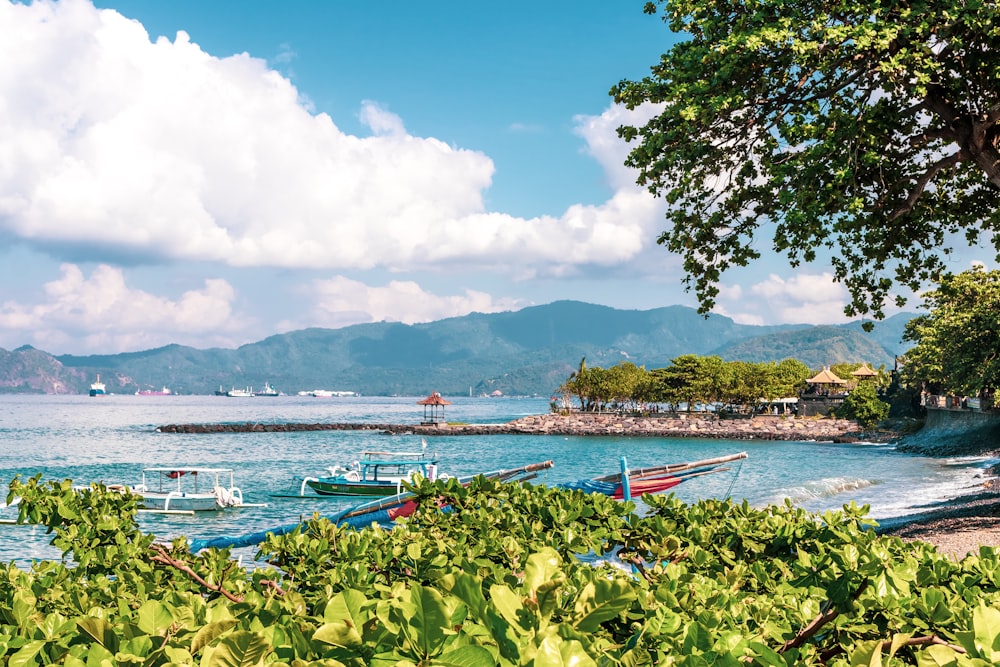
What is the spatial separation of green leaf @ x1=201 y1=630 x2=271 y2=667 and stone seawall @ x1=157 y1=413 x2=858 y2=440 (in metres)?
79.1

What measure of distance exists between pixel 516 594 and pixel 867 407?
8169cm

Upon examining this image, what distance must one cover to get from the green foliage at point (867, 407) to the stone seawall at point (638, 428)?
1.76 m

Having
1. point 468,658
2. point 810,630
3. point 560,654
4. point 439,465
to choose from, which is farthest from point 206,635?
point 439,465

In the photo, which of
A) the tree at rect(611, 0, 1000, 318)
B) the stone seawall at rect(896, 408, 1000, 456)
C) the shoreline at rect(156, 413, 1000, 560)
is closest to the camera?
the tree at rect(611, 0, 1000, 318)

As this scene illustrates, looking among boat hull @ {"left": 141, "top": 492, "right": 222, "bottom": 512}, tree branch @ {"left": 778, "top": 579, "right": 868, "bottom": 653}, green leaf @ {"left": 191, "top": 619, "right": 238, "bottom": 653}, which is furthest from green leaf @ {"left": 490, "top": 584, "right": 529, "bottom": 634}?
boat hull @ {"left": 141, "top": 492, "right": 222, "bottom": 512}

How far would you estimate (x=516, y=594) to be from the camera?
6.20ft

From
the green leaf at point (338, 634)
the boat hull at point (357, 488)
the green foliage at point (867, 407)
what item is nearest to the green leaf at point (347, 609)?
the green leaf at point (338, 634)

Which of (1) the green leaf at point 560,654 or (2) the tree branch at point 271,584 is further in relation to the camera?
(2) the tree branch at point 271,584

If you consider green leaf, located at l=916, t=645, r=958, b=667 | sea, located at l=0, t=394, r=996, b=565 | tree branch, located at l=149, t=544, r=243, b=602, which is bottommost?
sea, located at l=0, t=394, r=996, b=565

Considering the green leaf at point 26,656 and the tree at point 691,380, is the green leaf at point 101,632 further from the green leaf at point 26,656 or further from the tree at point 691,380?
the tree at point 691,380

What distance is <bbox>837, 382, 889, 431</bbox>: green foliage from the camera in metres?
74.6

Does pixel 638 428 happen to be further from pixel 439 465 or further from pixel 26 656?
pixel 26 656

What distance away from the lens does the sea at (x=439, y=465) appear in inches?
1163

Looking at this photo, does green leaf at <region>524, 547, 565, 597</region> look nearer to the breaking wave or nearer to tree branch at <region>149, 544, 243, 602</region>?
tree branch at <region>149, 544, 243, 602</region>
